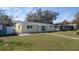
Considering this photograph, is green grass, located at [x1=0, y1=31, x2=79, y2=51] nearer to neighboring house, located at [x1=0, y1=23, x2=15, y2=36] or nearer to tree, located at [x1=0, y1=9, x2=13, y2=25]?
neighboring house, located at [x1=0, y1=23, x2=15, y2=36]

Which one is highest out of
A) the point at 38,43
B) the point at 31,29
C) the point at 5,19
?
the point at 5,19

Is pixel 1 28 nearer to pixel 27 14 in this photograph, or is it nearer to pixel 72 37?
pixel 27 14

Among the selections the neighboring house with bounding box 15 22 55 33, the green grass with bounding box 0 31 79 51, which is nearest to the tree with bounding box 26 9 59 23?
the neighboring house with bounding box 15 22 55 33

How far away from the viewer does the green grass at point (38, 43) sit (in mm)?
9727

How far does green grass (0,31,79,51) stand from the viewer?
9.73 metres

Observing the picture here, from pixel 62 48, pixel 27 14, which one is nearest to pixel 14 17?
pixel 27 14

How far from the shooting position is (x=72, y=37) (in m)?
9.73

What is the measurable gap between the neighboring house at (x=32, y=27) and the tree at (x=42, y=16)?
0.07 metres

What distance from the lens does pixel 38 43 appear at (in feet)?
32.0

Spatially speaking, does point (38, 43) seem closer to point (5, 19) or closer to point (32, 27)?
point (32, 27)

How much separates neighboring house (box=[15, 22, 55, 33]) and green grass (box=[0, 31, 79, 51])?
104mm

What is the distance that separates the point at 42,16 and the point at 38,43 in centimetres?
47

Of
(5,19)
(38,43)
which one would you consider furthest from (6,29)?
(38,43)
